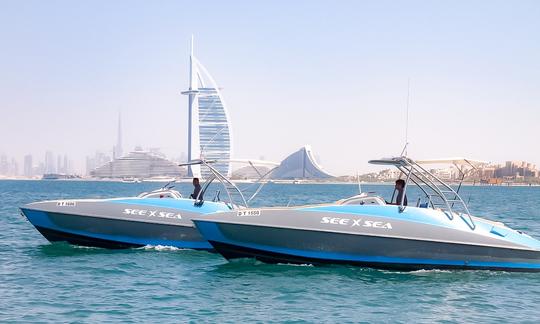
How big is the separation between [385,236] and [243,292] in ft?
10.2

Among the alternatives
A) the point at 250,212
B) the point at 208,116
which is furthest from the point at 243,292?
the point at 208,116

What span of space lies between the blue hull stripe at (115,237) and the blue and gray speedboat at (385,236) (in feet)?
9.75

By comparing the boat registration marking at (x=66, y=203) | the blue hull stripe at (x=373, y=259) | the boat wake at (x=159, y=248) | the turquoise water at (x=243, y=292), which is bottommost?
the turquoise water at (x=243, y=292)

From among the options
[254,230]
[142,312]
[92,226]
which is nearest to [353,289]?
[254,230]

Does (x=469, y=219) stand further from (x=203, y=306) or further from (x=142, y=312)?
(x=142, y=312)

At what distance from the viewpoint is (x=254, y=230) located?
1362cm

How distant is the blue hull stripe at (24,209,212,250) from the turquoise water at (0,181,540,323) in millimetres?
931

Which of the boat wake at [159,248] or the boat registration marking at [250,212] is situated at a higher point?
the boat registration marking at [250,212]

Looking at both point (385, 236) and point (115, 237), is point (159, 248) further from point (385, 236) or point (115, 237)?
point (385, 236)

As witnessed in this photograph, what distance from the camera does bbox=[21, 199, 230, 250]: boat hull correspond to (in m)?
16.5

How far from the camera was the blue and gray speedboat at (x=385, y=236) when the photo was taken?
1296 centimetres

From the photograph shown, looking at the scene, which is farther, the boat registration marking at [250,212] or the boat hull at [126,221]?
the boat hull at [126,221]

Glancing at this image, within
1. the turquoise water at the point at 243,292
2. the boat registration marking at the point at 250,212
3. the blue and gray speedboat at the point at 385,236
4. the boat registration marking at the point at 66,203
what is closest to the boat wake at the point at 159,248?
the turquoise water at the point at 243,292

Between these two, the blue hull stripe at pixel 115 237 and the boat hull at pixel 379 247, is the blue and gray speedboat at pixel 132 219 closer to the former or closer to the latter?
the blue hull stripe at pixel 115 237
